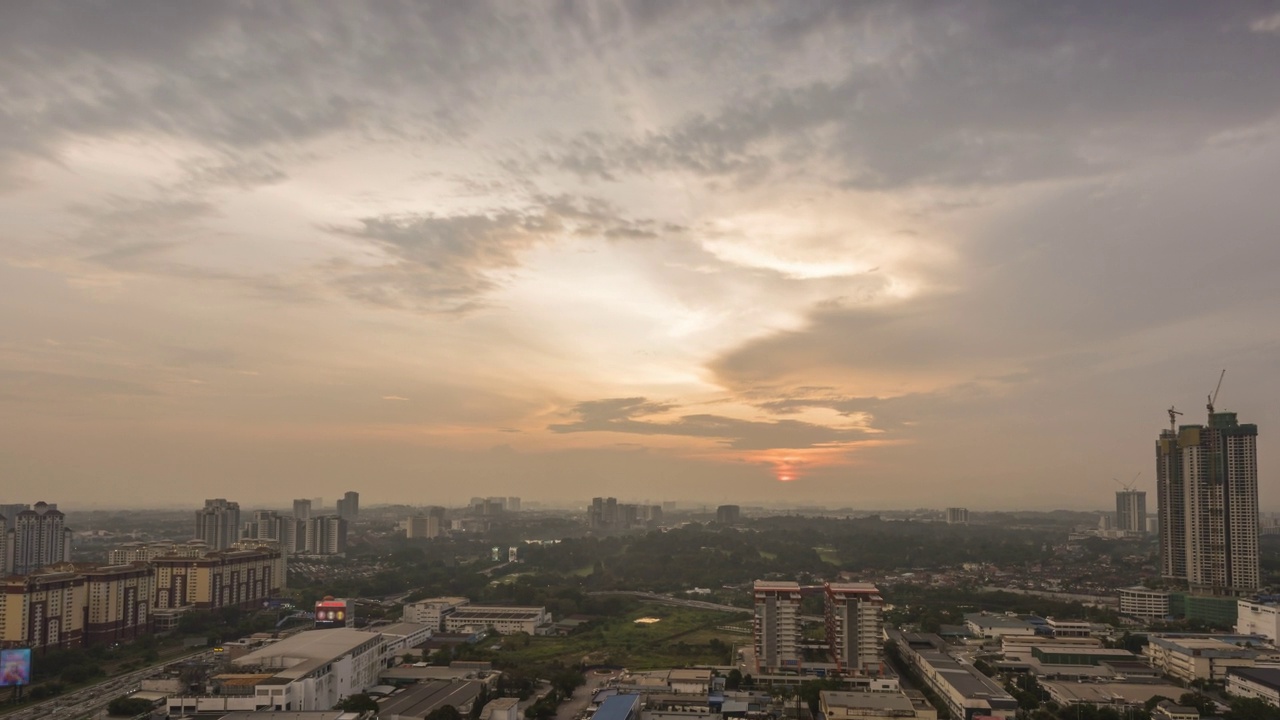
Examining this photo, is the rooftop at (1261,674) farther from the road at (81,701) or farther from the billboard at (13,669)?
the billboard at (13,669)

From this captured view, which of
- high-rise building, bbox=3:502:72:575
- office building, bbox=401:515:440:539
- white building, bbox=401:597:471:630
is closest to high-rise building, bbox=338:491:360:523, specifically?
office building, bbox=401:515:440:539

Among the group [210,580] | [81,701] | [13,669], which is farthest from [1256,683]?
[210,580]

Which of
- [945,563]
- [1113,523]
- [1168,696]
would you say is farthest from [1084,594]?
[1113,523]

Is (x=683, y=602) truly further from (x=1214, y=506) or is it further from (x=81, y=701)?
(x=81, y=701)

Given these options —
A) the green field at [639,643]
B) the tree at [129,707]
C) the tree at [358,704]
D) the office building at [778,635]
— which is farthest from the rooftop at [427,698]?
the office building at [778,635]

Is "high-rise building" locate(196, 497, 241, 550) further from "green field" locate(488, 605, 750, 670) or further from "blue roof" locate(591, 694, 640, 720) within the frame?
"blue roof" locate(591, 694, 640, 720)

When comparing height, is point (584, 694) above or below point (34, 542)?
below
